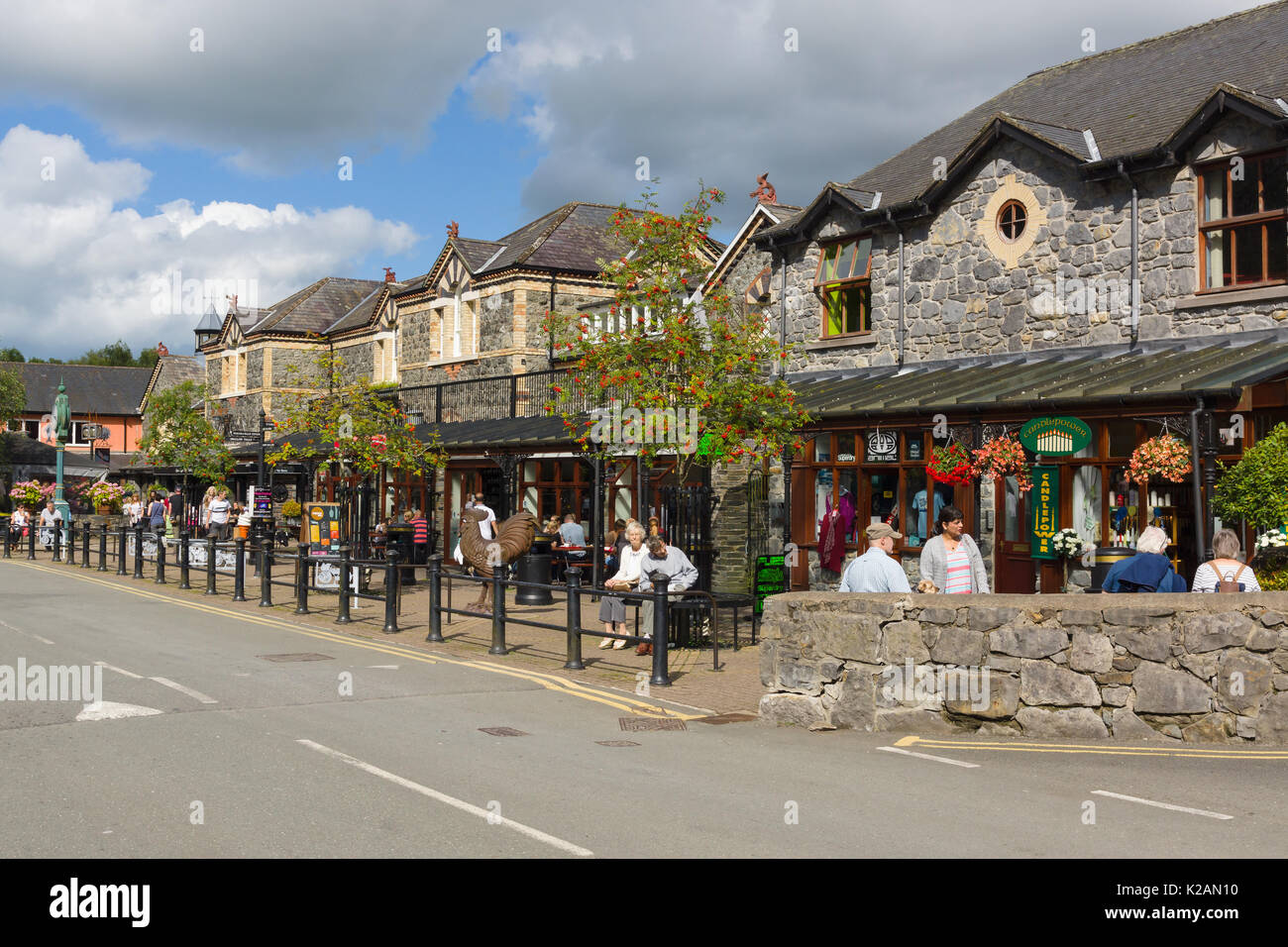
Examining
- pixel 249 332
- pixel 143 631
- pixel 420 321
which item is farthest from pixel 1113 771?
pixel 249 332

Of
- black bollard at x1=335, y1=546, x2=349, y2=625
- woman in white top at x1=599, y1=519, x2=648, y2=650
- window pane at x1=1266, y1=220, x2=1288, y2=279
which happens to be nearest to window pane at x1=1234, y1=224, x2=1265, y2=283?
window pane at x1=1266, y1=220, x2=1288, y2=279

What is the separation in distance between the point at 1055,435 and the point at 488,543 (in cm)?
864

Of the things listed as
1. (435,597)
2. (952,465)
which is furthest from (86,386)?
(952,465)

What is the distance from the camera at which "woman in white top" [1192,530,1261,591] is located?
10.8 meters

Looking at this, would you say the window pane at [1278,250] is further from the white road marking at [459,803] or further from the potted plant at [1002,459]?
the white road marking at [459,803]

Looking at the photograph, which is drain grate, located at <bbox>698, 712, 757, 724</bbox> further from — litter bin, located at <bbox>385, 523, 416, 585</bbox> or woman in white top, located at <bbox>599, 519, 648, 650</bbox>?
litter bin, located at <bbox>385, 523, 416, 585</bbox>

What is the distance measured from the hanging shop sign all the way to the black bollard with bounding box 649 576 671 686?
635 centimetres

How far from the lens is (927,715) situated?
1024 centimetres

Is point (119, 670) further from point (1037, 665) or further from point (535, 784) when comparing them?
point (1037, 665)

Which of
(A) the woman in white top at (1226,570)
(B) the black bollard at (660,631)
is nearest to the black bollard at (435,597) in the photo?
(B) the black bollard at (660,631)

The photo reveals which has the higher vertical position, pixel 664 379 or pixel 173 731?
pixel 664 379

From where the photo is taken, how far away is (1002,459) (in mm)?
16281

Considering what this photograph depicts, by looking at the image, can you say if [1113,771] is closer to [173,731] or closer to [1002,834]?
[1002,834]

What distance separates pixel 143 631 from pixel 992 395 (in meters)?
11.8
